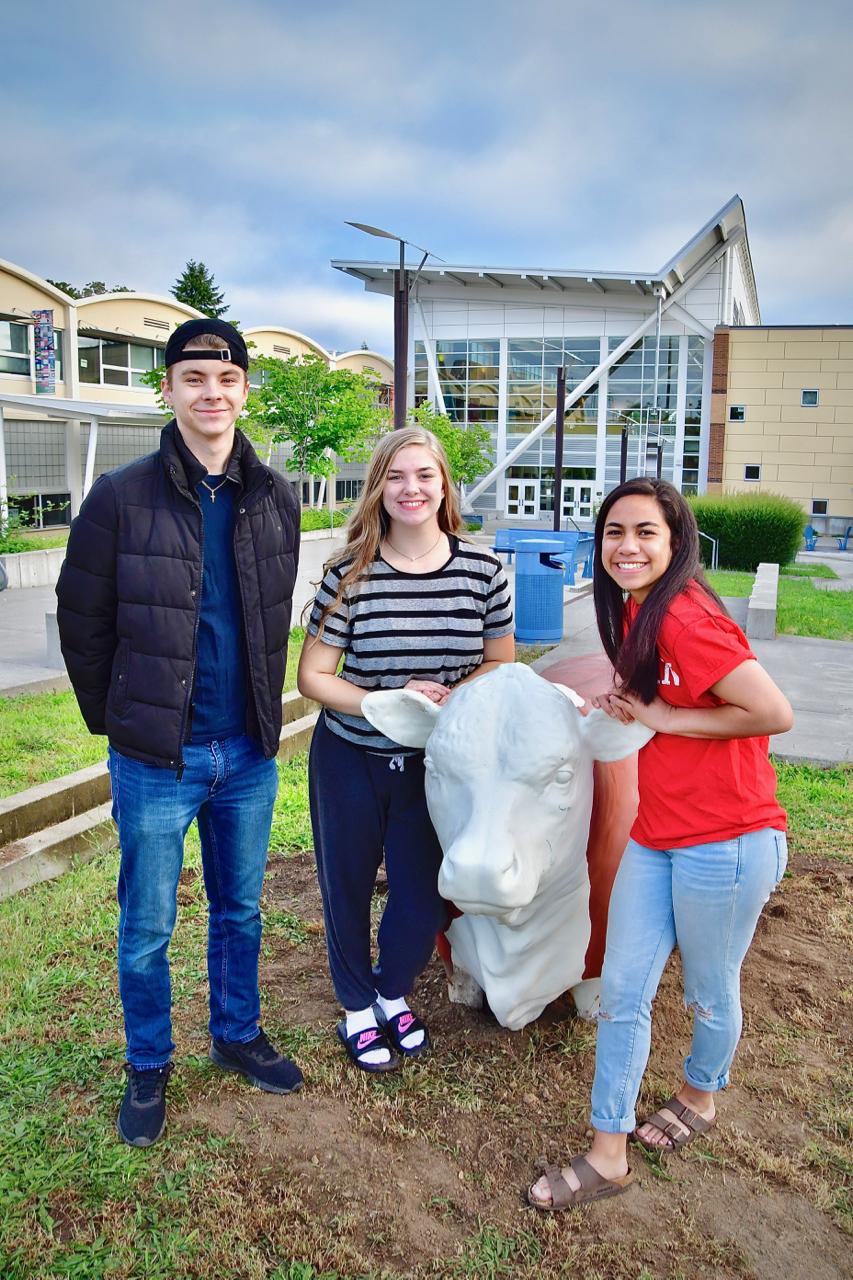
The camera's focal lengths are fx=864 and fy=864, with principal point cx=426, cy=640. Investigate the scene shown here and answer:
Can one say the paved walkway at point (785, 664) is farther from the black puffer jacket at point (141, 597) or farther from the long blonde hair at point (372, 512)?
the black puffer jacket at point (141, 597)

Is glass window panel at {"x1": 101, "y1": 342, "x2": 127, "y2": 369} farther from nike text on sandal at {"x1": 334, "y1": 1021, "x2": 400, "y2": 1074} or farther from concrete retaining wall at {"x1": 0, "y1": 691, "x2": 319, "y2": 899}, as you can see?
nike text on sandal at {"x1": 334, "y1": 1021, "x2": 400, "y2": 1074}

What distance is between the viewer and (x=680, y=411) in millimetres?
35625

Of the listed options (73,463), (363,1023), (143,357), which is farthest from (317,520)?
(363,1023)

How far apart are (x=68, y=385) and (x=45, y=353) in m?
1.23

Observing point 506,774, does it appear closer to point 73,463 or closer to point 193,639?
point 193,639

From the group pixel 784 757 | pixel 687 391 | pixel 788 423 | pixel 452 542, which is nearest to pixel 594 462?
pixel 687 391

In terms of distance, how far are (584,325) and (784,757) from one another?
33.8 metres

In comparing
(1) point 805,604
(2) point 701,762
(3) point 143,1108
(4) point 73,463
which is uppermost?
(4) point 73,463

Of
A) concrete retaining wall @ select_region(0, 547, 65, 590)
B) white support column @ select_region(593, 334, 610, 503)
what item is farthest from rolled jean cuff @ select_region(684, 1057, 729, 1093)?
white support column @ select_region(593, 334, 610, 503)

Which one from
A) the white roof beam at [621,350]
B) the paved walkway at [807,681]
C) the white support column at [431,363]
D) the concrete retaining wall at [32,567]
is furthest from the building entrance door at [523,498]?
the concrete retaining wall at [32,567]

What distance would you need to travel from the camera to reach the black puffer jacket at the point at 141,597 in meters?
2.25

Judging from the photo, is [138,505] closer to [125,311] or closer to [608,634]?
[608,634]

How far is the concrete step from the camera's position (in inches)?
148

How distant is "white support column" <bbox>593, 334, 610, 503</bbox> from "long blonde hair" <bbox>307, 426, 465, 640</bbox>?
114ft
